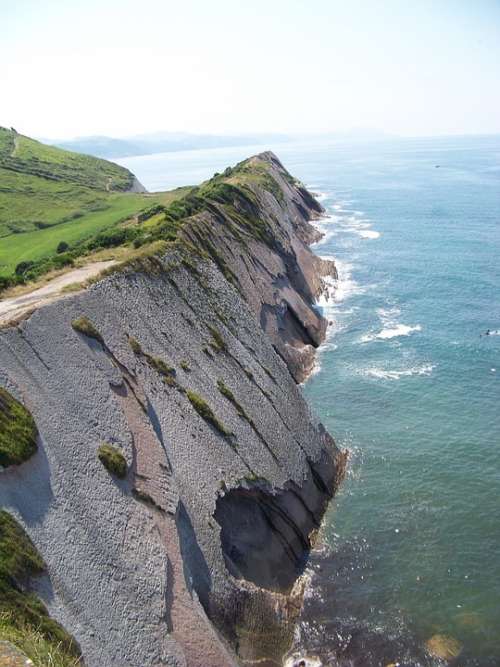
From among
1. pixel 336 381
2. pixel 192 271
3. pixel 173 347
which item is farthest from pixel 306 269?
pixel 173 347

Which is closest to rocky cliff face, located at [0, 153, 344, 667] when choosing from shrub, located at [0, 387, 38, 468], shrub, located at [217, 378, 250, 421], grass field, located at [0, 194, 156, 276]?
shrub, located at [217, 378, 250, 421]

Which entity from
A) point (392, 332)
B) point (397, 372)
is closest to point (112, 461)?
point (397, 372)

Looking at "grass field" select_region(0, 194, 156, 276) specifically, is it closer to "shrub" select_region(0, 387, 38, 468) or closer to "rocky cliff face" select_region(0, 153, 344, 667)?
"rocky cliff face" select_region(0, 153, 344, 667)

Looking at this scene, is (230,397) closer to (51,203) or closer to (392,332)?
(392,332)

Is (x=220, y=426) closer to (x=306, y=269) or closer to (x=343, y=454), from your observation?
(x=343, y=454)

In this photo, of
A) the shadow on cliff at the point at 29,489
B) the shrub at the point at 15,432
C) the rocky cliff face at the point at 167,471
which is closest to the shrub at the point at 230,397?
the rocky cliff face at the point at 167,471

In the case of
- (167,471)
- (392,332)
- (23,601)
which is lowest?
(392,332)
